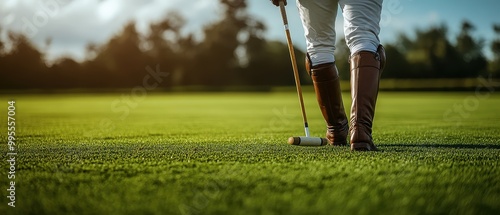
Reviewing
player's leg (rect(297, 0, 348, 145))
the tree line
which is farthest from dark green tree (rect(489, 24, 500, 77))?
player's leg (rect(297, 0, 348, 145))

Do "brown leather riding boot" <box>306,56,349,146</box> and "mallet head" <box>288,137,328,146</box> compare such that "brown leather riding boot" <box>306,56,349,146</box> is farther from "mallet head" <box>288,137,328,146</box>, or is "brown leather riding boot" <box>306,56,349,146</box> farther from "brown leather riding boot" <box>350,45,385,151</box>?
"brown leather riding boot" <box>350,45,385,151</box>

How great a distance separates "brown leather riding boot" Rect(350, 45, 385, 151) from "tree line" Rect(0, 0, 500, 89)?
35.2 metres

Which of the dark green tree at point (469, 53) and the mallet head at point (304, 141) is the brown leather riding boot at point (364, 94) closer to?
the mallet head at point (304, 141)

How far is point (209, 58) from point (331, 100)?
135 feet

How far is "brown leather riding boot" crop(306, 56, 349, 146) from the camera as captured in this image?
322 centimetres

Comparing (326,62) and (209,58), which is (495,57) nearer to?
(209,58)

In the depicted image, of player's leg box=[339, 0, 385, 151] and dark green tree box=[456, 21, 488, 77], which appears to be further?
dark green tree box=[456, 21, 488, 77]

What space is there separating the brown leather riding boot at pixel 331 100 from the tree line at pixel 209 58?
114 feet

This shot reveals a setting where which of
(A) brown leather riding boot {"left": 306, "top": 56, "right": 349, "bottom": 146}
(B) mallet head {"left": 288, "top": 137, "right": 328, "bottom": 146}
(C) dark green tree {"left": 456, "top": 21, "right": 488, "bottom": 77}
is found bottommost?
(B) mallet head {"left": 288, "top": 137, "right": 328, "bottom": 146}

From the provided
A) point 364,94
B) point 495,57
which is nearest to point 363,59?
point 364,94

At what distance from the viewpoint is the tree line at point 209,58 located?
37750mm

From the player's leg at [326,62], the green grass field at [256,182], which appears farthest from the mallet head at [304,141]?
the green grass field at [256,182]

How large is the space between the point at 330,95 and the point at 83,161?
5.31ft

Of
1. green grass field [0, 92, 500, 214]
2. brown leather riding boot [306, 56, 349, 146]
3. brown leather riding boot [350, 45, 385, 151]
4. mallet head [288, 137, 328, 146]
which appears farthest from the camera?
brown leather riding boot [306, 56, 349, 146]
